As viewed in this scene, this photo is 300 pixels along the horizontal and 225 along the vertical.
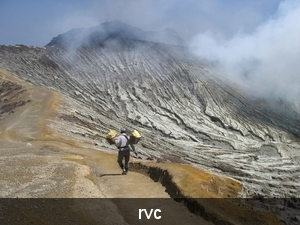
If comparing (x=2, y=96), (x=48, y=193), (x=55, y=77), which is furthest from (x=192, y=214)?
(x=55, y=77)

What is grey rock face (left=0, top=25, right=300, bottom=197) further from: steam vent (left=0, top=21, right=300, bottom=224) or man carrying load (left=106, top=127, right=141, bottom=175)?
man carrying load (left=106, top=127, right=141, bottom=175)

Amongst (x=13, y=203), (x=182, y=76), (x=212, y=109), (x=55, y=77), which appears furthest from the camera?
(x=182, y=76)

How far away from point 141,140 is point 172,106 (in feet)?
106

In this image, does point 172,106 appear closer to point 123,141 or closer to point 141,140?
point 141,140

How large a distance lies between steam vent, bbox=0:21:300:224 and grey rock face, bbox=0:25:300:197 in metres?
0.27

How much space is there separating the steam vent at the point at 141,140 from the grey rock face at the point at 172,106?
10.7 inches

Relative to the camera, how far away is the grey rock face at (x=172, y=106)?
5350 cm

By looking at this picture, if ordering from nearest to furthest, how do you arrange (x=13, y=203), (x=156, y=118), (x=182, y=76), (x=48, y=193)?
(x=13, y=203)
(x=48, y=193)
(x=156, y=118)
(x=182, y=76)

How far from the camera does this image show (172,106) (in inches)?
3324

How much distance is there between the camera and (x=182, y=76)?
96438 mm

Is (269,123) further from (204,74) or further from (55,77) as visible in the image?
(55,77)

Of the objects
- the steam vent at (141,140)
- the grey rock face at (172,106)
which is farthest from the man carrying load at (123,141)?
the grey rock face at (172,106)

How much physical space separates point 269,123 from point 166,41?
54.5 metres

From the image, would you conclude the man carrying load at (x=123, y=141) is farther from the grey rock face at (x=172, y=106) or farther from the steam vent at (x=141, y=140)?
the grey rock face at (x=172, y=106)
